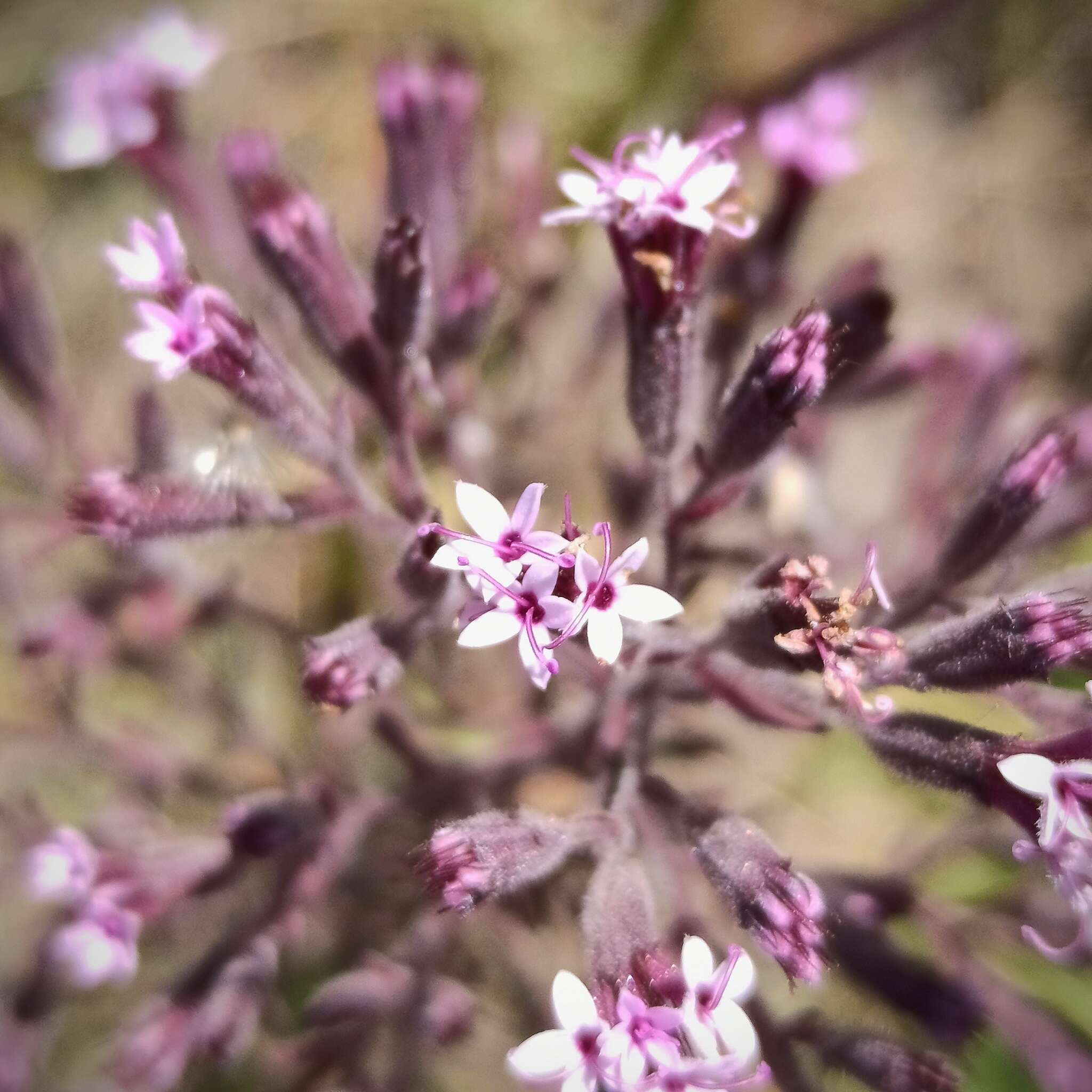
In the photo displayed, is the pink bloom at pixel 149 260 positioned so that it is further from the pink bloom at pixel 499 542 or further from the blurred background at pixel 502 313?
the blurred background at pixel 502 313

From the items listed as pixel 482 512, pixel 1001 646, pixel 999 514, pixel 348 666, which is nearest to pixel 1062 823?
pixel 1001 646

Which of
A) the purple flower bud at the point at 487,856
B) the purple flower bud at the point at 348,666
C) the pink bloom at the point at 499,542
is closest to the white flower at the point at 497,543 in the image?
the pink bloom at the point at 499,542

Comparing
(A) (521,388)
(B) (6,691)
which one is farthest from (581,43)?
(B) (6,691)

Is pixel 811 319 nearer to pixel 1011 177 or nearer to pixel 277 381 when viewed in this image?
pixel 277 381

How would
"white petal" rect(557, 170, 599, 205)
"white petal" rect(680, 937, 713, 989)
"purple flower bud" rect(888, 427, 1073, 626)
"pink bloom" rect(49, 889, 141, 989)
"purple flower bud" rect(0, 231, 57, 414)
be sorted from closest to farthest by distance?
"white petal" rect(680, 937, 713, 989) < "white petal" rect(557, 170, 599, 205) < "purple flower bud" rect(888, 427, 1073, 626) < "pink bloom" rect(49, 889, 141, 989) < "purple flower bud" rect(0, 231, 57, 414)

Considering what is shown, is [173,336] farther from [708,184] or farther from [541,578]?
[708,184]

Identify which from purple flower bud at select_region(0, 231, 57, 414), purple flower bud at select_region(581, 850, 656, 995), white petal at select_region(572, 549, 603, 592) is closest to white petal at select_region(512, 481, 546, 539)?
white petal at select_region(572, 549, 603, 592)

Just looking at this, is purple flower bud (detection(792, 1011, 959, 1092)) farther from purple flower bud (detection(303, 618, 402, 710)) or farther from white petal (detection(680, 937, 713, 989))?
purple flower bud (detection(303, 618, 402, 710))

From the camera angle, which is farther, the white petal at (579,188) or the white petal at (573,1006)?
the white petal at (579,188)
